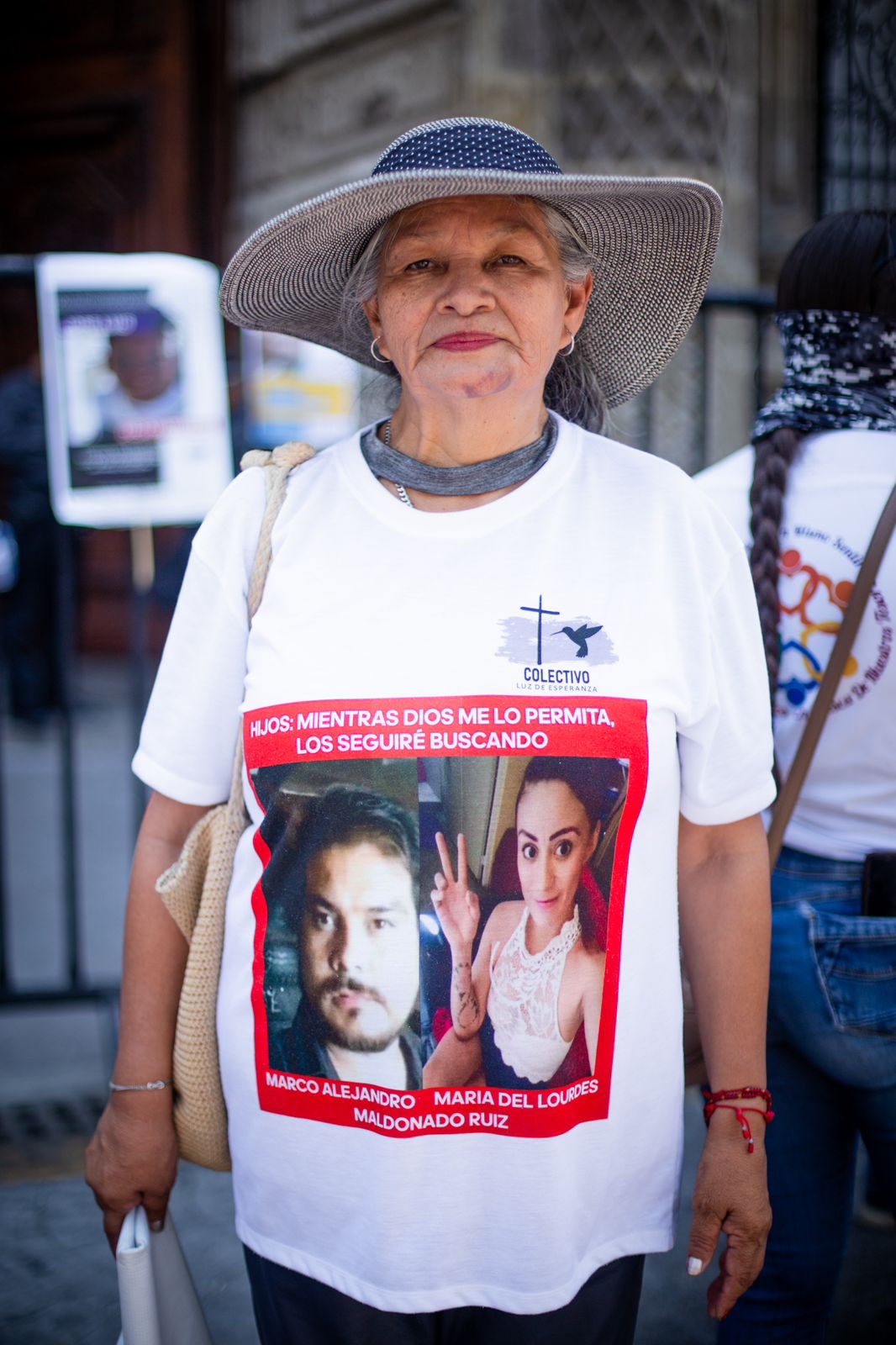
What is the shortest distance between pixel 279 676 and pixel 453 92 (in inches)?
208

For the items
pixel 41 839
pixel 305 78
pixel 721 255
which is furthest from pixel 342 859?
pixel 305 78

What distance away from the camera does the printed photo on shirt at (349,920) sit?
148cm

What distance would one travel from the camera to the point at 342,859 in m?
1.50

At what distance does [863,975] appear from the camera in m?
1.71

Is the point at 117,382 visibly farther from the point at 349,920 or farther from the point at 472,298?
the point at 349,920

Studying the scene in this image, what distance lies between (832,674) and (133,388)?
1946 millimetres

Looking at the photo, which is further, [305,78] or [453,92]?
[305,78]

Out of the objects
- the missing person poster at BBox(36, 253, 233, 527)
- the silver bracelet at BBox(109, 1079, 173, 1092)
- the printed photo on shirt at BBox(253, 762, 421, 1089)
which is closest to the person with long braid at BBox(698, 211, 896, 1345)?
the printed photo on shirt at BBox(253, 762, 421, 1089)

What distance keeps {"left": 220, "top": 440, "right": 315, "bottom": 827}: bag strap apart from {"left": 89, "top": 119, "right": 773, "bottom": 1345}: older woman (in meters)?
0.02

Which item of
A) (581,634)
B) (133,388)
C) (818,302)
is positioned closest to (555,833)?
(581,634)

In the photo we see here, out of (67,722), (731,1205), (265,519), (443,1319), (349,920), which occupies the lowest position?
(443,1319)

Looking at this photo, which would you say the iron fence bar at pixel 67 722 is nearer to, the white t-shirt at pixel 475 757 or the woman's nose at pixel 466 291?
the white t-shirt at pixel 475 757

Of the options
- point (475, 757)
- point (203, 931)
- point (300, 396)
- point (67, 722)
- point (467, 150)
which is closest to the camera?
point (475, 757)

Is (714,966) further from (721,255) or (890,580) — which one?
(721,255)
